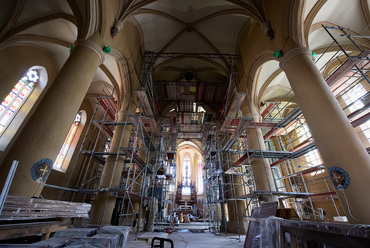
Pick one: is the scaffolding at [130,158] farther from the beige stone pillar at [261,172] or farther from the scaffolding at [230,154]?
the beige stone pillar at [261,172]

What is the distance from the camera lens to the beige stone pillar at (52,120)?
3.56m

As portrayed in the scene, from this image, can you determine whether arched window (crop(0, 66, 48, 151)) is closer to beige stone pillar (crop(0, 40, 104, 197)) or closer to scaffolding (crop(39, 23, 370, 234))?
scaffolding (crop(39, 23, 370, 234))

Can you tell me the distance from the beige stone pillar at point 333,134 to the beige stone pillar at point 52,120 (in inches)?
248

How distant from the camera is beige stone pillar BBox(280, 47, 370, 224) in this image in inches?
129

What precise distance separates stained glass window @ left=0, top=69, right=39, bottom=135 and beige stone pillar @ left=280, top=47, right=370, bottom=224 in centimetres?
1138

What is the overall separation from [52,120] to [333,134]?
6.85 metres

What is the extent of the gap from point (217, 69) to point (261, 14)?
4.93 metres

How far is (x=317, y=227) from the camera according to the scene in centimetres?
168

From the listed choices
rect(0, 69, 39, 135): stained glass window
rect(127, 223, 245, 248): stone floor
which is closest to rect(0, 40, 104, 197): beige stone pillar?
rect(127, 223, 245, 248): stone floor

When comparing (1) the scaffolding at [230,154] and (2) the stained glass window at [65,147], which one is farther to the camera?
(2) the stained glass window at [65,147]

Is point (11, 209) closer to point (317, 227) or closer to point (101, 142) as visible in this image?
point (317, 227)

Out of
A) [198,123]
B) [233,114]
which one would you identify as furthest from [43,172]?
[198,123]

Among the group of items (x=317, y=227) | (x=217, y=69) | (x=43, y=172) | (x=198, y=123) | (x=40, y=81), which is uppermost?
(x=217, y=69)

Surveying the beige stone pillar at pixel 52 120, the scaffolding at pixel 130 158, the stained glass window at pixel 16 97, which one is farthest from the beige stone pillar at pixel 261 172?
the stained glass window at pixel 16 97
